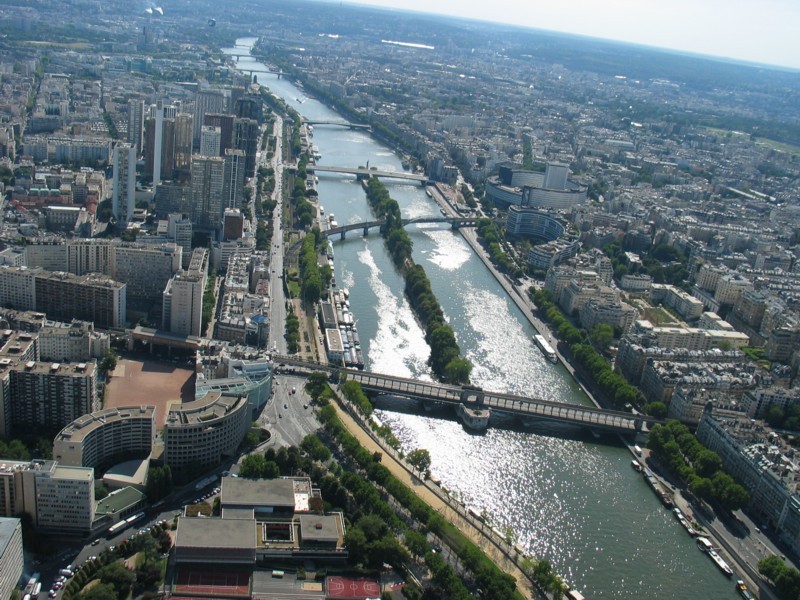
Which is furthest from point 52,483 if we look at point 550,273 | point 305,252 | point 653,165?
point 653,165

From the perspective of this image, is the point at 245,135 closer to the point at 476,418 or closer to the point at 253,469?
the point at 476,418

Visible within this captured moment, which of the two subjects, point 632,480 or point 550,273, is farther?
point 550,273

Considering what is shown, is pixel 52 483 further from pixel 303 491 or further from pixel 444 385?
pixel 444 385

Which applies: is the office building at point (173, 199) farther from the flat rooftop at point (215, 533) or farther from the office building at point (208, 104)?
the flat rooftop at point (215, 533)

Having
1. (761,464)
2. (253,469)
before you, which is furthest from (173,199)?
(761,464)

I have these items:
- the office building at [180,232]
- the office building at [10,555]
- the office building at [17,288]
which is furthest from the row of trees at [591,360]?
the office building at [17,288]

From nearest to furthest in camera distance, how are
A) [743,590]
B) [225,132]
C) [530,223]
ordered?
[743,590] < [530,223] < [225,132]

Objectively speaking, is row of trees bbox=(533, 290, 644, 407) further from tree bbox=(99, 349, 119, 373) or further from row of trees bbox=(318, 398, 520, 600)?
tree bbox=(99, 349, 119, 373)
